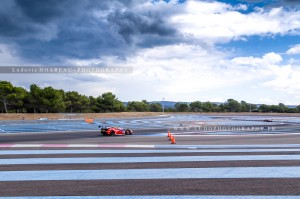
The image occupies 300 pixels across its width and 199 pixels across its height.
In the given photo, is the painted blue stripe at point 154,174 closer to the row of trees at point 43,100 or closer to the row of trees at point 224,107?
the row of trees at point 43,100

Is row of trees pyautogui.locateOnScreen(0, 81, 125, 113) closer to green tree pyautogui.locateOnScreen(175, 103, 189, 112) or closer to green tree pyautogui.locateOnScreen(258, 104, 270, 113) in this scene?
green tree pyautogui.locateOnScreen(175, 103, 189, 112)

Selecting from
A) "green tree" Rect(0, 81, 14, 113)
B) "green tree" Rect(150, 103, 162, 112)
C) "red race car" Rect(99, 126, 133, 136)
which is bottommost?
"red race car" Rect(99, 126, 133, 136)

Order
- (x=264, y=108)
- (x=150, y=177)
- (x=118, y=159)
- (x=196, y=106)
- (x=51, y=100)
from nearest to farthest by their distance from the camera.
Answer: (x=150, y=177) < (x=118, y=159) < (x=51, y=100) < (x=264, y=108) < (x=196, y=106)

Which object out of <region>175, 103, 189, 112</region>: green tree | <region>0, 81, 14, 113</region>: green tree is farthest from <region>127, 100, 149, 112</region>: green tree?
<region>0, 81, 14, 113</region>: green tree

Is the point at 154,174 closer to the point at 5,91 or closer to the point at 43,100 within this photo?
the point at 43,100

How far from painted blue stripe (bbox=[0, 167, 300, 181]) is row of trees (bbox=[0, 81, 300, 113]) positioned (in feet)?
199

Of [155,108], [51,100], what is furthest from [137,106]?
[51,100]

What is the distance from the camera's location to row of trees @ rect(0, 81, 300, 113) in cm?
6394

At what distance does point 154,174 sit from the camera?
7672 mm

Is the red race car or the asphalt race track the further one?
the red race car

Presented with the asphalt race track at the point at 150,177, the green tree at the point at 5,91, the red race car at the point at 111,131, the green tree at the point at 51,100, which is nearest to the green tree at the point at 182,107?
the green tree at the point at 51,100

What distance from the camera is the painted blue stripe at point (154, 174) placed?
730 cm

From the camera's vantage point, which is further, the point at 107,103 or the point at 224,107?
the point at 224,107

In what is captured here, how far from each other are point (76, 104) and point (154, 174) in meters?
73.6
